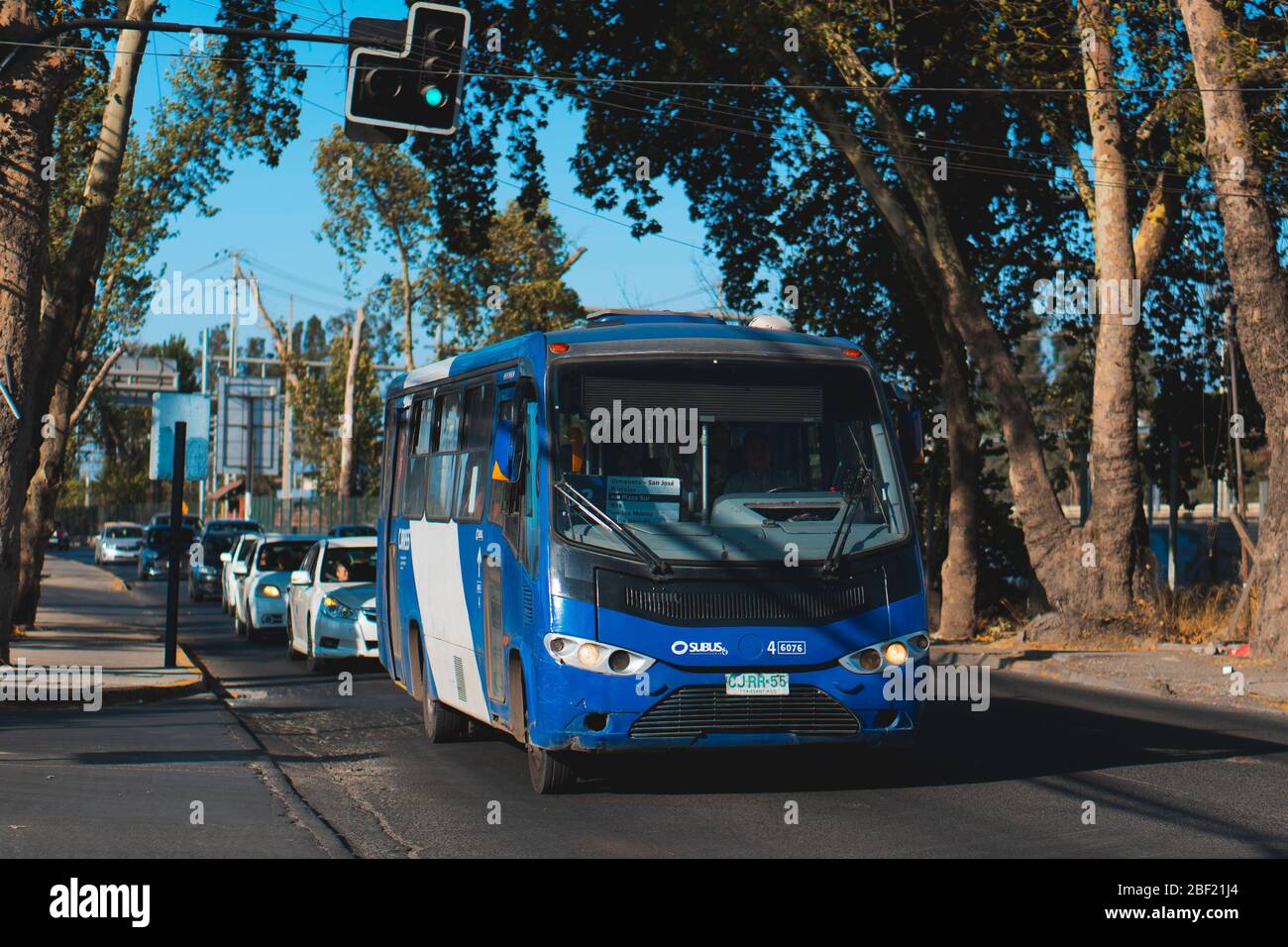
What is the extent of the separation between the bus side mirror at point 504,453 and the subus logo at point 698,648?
5.84 ft

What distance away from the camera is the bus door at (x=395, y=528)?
605 inches

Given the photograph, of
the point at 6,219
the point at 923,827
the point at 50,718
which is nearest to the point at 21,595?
the point at 6,219

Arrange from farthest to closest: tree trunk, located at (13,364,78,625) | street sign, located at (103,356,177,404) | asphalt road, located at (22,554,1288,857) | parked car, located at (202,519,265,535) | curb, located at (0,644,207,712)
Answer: street sign, located at (103,356,177,404)
parked car, located at (202,519,265,535)
tree trunk, located at (13,364,78,625)
curb, located at (0,644,207,712)
asphalt road, located at (22,554,1288,857)

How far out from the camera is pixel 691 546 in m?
10.3

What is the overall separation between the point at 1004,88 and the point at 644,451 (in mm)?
17202

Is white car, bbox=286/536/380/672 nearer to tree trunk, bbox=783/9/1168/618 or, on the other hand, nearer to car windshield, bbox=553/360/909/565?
tree trunk, bbox=783/9/1168/618

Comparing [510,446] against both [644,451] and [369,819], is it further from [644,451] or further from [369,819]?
[369,819]

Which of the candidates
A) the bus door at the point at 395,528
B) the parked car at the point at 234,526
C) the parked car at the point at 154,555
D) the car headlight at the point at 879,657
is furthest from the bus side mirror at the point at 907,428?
the parked car at the point at 154,555

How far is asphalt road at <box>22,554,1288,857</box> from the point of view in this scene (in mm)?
9047

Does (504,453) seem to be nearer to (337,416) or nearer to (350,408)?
(350,408)

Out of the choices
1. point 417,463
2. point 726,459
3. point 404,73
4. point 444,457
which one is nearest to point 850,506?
point 726,459

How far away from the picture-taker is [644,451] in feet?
35.1

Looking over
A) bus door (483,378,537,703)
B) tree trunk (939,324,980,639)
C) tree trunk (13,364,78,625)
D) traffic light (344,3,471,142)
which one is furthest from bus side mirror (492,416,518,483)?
tree trunk (939,324,980,639)

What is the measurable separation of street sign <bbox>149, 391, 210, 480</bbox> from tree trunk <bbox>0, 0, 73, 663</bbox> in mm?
2373
